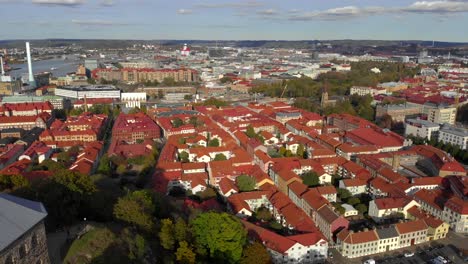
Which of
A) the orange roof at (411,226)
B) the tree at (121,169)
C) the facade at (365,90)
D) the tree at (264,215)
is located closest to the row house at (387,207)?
the orange roof at (411,226)

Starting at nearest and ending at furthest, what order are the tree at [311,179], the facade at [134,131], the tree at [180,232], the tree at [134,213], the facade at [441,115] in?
the tree at [180,232], the tree at [134,213], the tree at [311,179], the facade at [134,131], the facade at [441,115]

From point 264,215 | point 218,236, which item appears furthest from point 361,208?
point 218,236

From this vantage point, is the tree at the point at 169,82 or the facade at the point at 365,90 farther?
the tree at the point at 169,82

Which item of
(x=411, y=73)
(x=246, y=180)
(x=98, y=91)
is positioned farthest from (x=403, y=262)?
(x=411, y=73)

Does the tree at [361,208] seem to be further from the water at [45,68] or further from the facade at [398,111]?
the water at [45,68]

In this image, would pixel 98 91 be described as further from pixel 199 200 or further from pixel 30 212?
pixel 30 212

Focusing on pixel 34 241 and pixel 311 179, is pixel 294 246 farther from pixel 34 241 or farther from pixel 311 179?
pixel 34 241

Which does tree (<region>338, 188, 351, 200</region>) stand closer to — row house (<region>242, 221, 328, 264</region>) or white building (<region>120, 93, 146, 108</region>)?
row house (<region>242, 221, 328, 264</region>)

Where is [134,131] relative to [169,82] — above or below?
below
